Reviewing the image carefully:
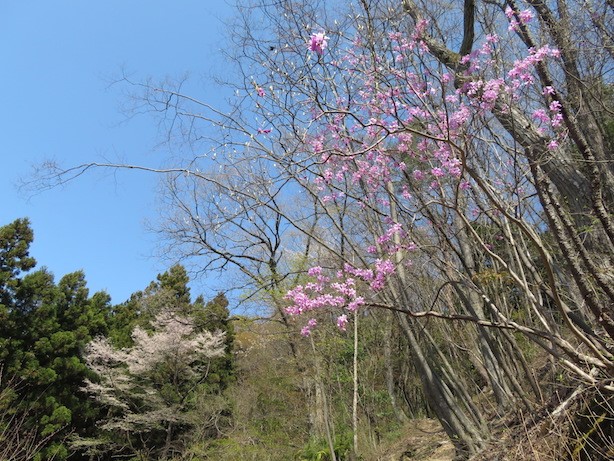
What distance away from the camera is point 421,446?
25.8 ft

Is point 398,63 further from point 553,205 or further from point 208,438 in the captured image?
point 208,438

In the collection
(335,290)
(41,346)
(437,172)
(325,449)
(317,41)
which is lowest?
(325,449)

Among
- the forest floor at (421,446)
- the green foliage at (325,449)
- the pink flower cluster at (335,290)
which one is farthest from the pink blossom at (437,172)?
the green foliage at (325,449)

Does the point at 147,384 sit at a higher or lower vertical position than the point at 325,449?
higher

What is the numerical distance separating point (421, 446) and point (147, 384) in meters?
10.7

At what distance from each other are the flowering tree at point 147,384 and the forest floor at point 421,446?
772 centimetres

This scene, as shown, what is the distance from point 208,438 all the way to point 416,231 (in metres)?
10.3

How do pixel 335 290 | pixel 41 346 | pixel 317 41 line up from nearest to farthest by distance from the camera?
pixel 317 41, pixel 335 290, pixel 41 346

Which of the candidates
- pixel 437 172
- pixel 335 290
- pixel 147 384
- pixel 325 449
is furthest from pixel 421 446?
pixel 147 384

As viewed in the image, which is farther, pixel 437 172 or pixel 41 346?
pixel 41 346

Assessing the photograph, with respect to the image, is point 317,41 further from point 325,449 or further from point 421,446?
point 325,449

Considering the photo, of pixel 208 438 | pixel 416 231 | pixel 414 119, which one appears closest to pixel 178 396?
pixel 208 438

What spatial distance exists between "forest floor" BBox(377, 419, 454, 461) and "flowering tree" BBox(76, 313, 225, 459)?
304 inches

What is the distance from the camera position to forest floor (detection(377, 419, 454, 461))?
677 centimetres
